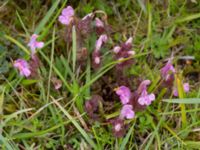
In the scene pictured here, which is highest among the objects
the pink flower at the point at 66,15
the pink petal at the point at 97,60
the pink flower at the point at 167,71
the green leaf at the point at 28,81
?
the pink flower at the point at 66,15

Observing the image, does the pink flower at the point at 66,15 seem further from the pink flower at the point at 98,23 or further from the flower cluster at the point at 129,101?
the flower cluster at the point at 129,101

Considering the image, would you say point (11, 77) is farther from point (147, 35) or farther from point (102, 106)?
point (147, 35)

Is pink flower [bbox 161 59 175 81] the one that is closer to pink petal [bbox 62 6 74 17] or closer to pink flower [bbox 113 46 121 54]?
pink flower [bbox 113 46 121 54]

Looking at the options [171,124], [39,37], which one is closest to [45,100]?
[39,37]

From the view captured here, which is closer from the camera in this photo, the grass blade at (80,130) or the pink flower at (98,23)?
the grass blade at (80,130)

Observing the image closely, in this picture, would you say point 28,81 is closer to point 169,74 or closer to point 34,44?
point 34,44

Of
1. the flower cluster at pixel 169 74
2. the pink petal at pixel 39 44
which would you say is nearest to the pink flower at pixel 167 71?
the flower cluster at pixel 169 74

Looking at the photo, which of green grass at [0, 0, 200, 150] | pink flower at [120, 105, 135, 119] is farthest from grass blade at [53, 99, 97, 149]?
pink flower at [120, 105, 135, 119]

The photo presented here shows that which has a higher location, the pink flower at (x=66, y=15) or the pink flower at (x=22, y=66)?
the pink flower at (x=66, y=15)
